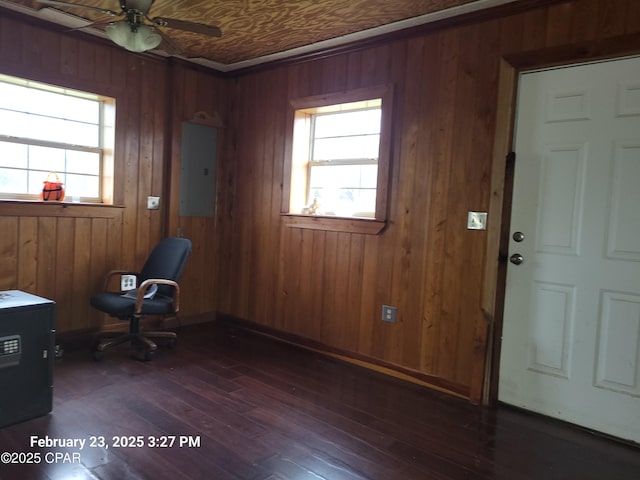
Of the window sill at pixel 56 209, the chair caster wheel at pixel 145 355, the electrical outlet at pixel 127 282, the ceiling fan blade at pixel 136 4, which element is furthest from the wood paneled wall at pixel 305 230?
the ceiling fan blade at pixel 136 4

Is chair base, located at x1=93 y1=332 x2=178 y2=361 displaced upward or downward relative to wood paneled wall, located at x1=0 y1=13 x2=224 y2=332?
downward

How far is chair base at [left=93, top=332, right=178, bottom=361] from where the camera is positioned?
3210 mm

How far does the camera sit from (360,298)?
3398 millimetres

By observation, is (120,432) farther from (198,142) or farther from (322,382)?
(198,142)

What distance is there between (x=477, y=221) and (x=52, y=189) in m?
3.07

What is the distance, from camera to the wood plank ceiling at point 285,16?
279 centimetres

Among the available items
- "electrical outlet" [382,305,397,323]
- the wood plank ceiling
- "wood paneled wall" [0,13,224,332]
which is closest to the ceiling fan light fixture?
the wood plank ceiling

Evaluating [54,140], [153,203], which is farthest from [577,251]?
[54,140]

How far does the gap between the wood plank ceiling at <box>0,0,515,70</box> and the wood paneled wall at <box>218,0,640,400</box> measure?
0.57 feet

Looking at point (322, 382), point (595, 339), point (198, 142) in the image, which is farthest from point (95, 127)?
point (595, 339)

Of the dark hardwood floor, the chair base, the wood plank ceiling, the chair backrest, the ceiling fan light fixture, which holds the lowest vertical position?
the dark hardwood floor

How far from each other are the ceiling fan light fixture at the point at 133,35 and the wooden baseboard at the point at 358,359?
2471 mm

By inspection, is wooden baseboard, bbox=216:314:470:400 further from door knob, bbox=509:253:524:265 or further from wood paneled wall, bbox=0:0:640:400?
door knob, bbox=509:253:524:265

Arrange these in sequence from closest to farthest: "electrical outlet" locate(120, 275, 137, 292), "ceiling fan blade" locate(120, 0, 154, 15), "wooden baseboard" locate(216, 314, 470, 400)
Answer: "ceiling fan blade" locate(120, 0, 154, 15)
"wooden baseboard" locate(216, 314, 470, 400)
"electrical outlet" locate(120, 275, 137, 292)
